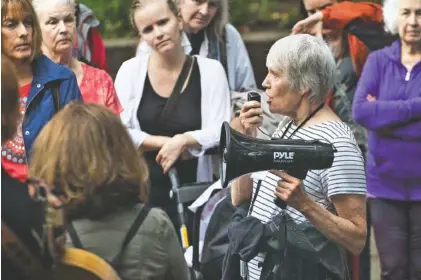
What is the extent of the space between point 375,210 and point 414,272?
1.28ft

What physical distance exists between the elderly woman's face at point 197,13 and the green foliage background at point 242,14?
365 centimetres

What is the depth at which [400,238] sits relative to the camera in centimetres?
618

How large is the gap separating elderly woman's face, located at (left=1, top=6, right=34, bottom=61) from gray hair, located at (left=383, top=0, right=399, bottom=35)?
6.99ft

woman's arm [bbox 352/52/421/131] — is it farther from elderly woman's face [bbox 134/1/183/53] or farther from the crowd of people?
elderly woman's face [bbox 134/1/183/53]

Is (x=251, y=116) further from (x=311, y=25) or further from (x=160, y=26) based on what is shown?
(x=311, y=25)

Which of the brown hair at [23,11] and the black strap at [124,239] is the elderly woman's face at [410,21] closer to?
the brown hair at [23,11]

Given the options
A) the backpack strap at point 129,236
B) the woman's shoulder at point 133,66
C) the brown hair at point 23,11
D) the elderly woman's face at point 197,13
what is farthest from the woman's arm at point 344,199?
the elderly woman's face at point 197,13

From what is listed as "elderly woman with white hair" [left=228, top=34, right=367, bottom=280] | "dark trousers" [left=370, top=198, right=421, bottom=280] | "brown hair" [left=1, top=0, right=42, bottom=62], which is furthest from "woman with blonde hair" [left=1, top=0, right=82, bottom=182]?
"dark trousers" [left=370, top=198, right=421, bottom=280]

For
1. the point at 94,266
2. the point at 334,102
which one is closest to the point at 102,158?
the point at 94,266

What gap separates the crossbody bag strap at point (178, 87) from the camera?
633 centimetres

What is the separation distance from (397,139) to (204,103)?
1.04 metres

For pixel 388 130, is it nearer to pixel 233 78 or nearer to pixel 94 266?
pixel 233 78

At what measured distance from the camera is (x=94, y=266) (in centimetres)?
359

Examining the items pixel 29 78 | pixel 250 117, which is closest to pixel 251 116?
pixel 250 117
